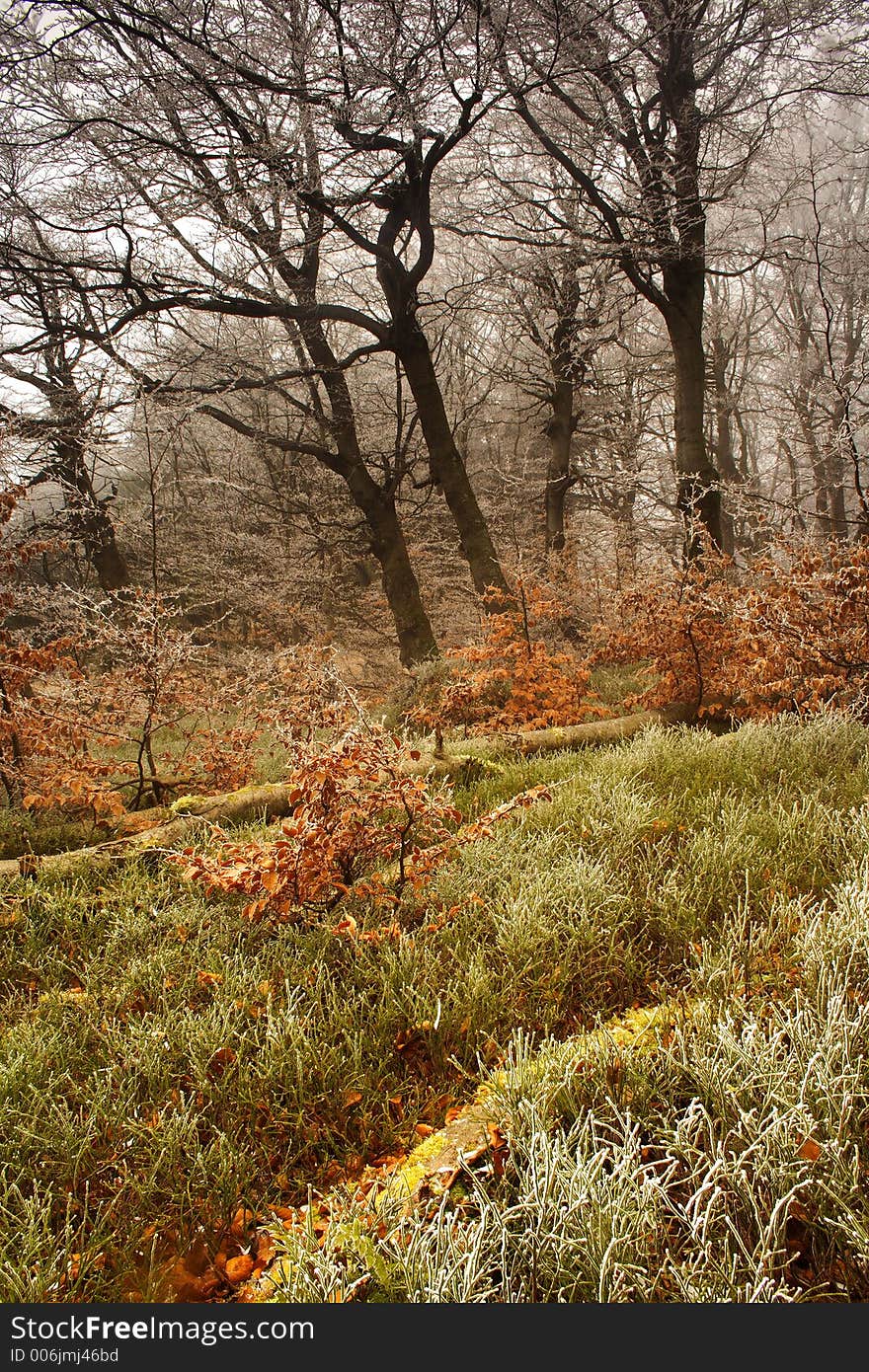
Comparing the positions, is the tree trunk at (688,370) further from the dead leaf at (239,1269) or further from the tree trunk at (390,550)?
the dead leaf at (239,1269)

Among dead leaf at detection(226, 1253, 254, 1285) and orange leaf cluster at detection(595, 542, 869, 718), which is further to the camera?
orange leaf cluster at detection(595, 542, 869, 718)

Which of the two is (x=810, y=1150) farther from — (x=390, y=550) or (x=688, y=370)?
(x=390, y=550)

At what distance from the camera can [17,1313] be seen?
59.5 inches

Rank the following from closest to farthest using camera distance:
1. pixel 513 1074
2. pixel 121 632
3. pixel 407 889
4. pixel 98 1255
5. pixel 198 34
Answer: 1. pixel 98 1255
2. pixel 513 1074
3. pixel 407 889
4. pixel 121 632
5. pixel 198 34

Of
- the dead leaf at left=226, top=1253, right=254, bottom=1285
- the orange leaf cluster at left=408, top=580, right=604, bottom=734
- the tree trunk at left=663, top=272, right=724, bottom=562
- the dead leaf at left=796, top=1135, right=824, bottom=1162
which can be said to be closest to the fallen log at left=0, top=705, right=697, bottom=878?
the orange leaf cluster at left=408, top=580, right=604, bottom=734

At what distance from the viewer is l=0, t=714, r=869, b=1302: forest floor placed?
4.99 ft

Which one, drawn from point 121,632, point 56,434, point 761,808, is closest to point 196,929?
point 121,632

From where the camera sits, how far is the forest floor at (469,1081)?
1522 millimetres

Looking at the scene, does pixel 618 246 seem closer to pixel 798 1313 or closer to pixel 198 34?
pixel 198 34

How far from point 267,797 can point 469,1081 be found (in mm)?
3071

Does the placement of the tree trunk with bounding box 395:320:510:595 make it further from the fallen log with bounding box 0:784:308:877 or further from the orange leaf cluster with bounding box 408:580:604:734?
the fallen log with bounding box 0:784:308:877

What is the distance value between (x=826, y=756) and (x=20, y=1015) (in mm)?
5211

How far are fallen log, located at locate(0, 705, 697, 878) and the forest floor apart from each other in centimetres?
21

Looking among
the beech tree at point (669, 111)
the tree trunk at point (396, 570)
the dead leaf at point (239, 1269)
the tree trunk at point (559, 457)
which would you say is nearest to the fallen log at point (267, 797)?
the dead leaf at point (239, 1269)
